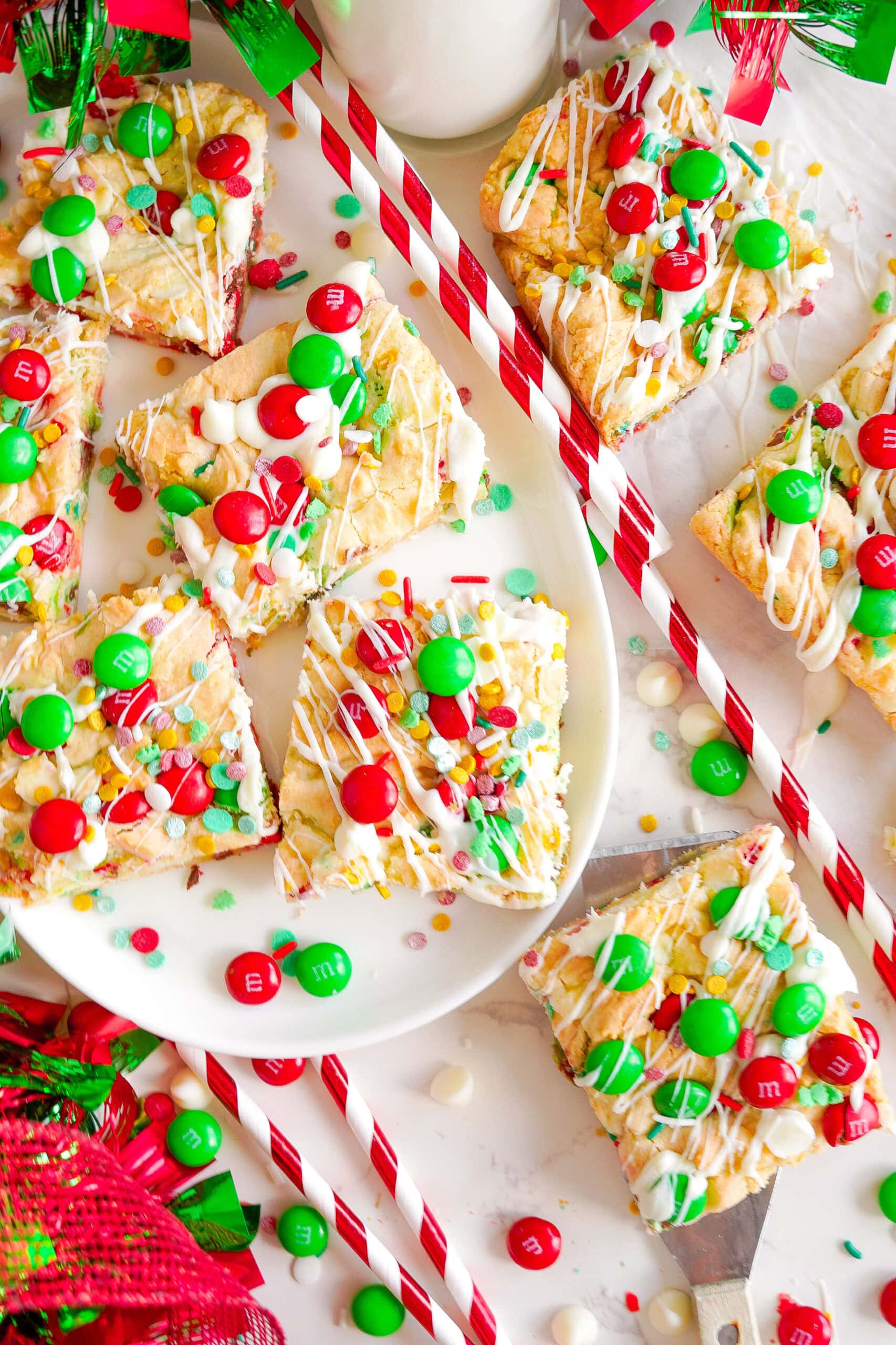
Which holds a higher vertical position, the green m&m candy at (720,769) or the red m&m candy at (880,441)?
the red m&m candy at (880,441)

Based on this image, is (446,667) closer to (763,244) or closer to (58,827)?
(58,827)

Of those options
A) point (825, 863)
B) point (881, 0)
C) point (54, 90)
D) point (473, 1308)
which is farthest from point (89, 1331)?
point (881, 0)

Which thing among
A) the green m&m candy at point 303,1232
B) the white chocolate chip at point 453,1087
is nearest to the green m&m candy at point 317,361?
the white chocolate chip at point 453,1087

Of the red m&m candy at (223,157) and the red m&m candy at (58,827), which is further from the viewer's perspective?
the red m&m candy at (223,157)

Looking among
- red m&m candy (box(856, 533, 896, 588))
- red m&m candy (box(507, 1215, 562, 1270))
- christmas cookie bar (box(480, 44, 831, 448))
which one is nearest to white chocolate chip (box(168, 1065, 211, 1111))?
red m&m candy (box(507, 1215, 562, 1270))

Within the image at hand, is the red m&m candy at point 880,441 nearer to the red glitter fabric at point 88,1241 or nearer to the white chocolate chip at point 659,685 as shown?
the white chocolate chip at point 659,685

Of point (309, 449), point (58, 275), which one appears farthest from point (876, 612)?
point (58, 275)

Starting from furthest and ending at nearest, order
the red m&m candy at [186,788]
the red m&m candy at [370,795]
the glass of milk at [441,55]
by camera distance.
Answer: the red m&m candy at [186,788], the red m&m candy at [370,795], the glass of milk at [441,55]
